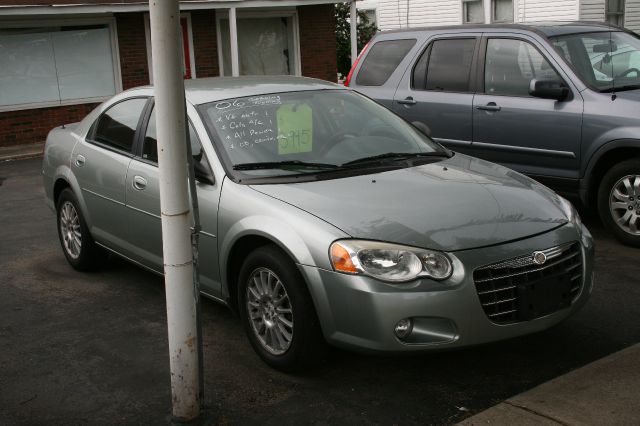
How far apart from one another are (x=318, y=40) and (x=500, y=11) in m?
4.83

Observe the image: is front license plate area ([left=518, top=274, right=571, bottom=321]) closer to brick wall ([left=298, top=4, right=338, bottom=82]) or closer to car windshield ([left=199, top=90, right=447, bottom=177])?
car windshield ([left=199, top=90, right=447, bottom=177])

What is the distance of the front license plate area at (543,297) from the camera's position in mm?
4285

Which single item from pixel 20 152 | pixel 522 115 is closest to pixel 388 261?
pixel 522 115

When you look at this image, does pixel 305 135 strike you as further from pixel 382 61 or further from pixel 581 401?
pixel 382 61

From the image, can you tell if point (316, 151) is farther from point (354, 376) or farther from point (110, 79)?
point (110, 79)

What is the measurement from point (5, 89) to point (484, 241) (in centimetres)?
1378

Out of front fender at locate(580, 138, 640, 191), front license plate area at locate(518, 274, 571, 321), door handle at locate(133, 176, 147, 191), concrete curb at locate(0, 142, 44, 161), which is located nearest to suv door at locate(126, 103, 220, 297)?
door handle at locate(133, 176, 147, 191)

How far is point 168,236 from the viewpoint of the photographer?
12.4 ft

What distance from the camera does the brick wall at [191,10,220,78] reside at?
18.7 meters

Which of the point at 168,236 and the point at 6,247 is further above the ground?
the point at 168,236

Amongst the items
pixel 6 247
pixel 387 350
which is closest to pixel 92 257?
pixel 6 247

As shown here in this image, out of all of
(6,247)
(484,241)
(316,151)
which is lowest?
(6,247)

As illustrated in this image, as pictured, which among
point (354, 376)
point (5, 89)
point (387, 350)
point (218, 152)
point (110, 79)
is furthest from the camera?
point (110, 79)

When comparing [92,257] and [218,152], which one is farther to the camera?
[92,257]
